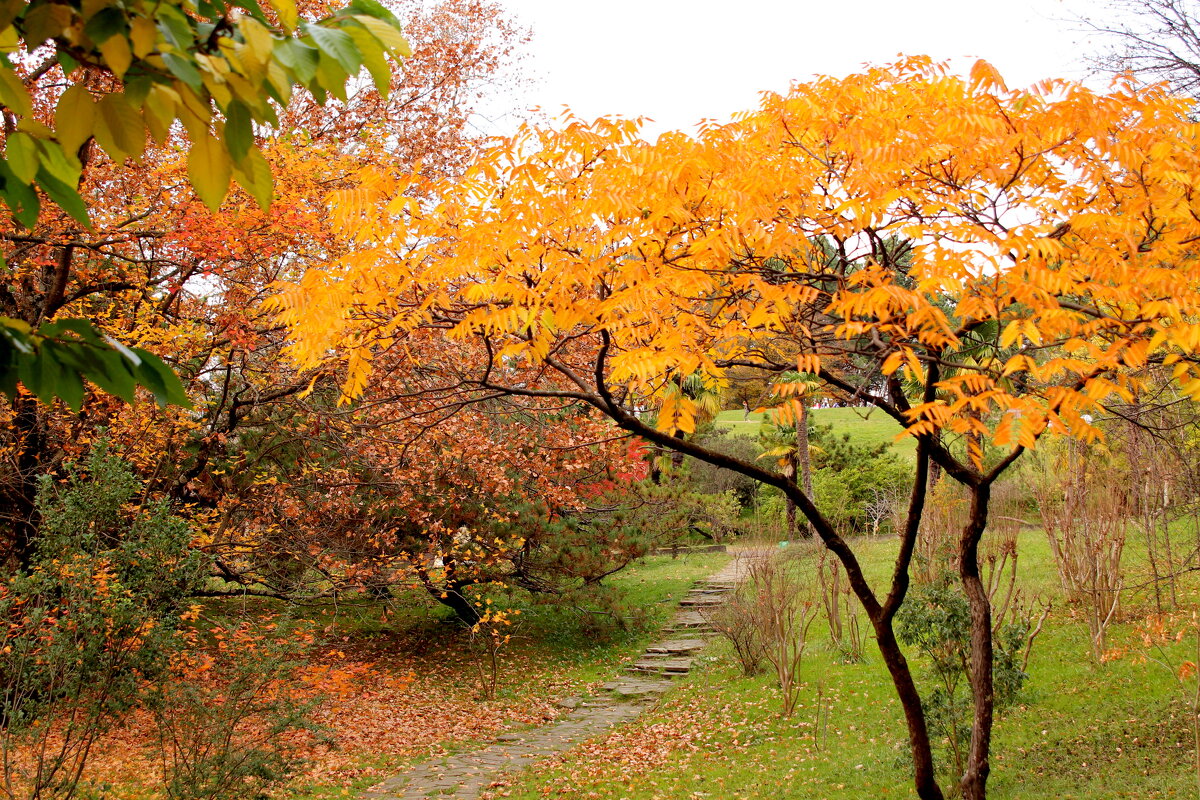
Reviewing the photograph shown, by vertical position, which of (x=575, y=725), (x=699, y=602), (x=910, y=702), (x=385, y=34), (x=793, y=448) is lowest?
(x=575, y=725)

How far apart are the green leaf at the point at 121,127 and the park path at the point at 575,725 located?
314 inches

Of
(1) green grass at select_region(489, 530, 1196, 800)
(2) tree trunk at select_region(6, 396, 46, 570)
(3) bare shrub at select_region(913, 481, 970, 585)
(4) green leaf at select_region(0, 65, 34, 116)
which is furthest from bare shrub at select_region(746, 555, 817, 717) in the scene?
(4) green leaf at select_region(0, 65, 34, 116)

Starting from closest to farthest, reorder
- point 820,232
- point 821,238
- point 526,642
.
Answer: point 820,232, point 821,238, point 526,642

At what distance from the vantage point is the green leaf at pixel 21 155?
5.03 feet

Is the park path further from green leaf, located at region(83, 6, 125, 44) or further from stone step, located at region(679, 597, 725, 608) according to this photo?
green leaf, located at region(83, 6, 125, 44)

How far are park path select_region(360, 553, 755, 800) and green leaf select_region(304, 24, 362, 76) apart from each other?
321 inches

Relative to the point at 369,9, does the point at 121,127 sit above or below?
below

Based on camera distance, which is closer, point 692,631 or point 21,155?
point 21,155

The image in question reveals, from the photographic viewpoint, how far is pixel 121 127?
1.45m

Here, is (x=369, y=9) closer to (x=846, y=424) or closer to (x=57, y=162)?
(x=57, y=162)

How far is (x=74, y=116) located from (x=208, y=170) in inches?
11.0

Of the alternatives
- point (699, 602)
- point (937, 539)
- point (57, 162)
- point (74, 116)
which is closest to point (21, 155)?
point (57, 162)

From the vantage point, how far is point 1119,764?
23.9 ft

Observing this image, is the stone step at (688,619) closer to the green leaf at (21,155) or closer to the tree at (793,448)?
the tree at (793,448)
